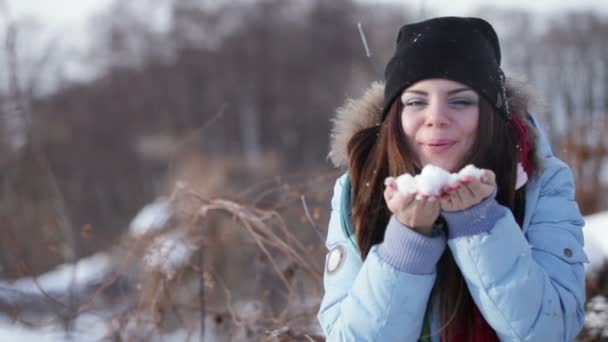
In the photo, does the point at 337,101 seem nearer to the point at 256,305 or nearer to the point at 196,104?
the point at 196,104

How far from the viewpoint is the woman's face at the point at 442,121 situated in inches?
47.8

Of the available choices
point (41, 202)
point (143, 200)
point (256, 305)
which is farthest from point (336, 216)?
point (143, 200)

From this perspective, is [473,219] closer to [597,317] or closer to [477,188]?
[477,188]

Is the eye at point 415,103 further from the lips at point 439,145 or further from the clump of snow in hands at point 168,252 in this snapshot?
the clump of snow in hands at point 168,252

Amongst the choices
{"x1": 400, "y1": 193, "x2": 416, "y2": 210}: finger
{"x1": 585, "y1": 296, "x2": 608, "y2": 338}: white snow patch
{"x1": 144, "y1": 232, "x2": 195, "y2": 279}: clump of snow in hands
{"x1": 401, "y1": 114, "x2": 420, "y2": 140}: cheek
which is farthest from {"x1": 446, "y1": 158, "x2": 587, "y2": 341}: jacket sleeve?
{"x1": 144, "y1": 232, "x2": 195, "y2": 279}: clump of snow in hands

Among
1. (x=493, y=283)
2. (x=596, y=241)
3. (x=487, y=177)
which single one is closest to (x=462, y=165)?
(x=487, y=177)

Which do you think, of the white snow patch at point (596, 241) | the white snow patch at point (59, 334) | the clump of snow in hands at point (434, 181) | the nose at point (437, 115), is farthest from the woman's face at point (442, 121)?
the white snow patch at point (59, 334)

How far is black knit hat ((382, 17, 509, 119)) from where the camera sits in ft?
4.07

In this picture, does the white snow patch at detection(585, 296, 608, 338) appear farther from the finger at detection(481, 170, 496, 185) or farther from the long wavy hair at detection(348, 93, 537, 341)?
the finger at detection(481, 170, 496, 185)

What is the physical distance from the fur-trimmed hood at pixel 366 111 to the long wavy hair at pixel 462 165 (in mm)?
92

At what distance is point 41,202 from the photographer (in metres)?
11.3

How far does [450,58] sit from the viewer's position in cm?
124

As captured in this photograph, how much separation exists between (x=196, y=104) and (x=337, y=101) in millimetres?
6908

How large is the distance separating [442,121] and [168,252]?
152 centimetres
